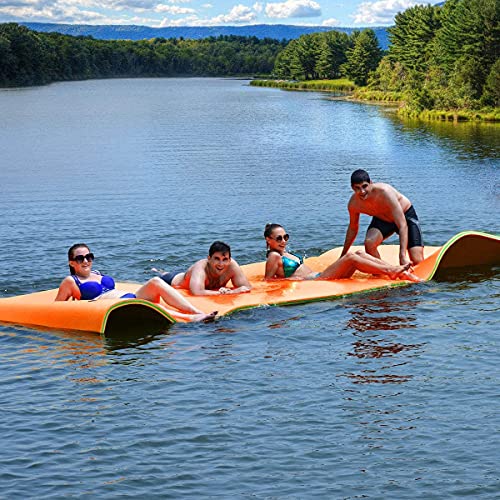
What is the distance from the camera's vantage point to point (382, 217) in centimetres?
1498

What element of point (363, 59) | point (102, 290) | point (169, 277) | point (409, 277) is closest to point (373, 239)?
point (409, 277)

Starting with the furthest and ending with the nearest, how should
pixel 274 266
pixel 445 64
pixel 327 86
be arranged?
pixel 327 86, pixel 445 64, pixel 274 266

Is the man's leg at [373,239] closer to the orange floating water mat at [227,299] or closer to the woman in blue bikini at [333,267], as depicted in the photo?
the woman in blue bikini at [333,267]

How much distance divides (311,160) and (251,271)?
22.1 meters

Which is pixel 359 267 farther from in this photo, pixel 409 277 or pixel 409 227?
pixel 409 227

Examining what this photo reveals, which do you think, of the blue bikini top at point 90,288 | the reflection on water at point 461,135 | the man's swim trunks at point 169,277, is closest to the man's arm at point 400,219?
the man's swim trunks at point 169,277

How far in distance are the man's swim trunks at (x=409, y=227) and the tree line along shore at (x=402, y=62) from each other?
4156 centimetres

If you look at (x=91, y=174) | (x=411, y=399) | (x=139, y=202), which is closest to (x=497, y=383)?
(x=411, y=399)

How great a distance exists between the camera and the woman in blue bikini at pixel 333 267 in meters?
14.3

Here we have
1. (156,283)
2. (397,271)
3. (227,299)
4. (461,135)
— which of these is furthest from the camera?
(461,135)

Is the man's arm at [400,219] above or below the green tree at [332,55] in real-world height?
below

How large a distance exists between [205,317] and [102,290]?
4.80 feet

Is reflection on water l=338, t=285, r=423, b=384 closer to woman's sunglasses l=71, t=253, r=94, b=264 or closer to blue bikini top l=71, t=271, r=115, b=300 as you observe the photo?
blue bikini top l=71, t=271, r=115, b=300

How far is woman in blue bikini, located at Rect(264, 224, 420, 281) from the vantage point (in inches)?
564
